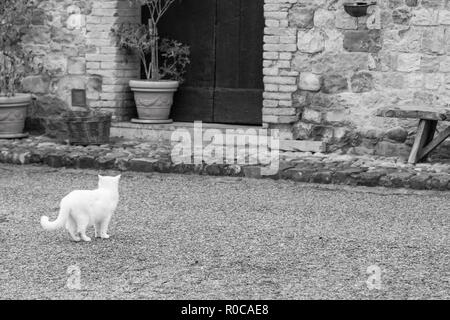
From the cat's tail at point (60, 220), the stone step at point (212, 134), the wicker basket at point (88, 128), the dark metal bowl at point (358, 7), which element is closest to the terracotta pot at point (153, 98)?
the stone step at point (212, 134)

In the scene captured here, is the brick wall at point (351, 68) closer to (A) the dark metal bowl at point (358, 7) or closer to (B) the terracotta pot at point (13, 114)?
(A) the dark metal bowl at point (358, 7)

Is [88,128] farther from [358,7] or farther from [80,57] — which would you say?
[358,7]

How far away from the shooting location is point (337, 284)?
5266 mm

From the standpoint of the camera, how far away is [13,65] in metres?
10.8

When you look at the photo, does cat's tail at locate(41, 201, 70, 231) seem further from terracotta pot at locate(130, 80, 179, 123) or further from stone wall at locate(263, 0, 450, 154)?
terracotta pot at locate(130, 80, 179, 123)

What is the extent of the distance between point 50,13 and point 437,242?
5.94 m

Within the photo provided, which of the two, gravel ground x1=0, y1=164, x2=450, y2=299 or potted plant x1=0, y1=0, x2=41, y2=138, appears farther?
potted plant x1=0, y1=0, x2=41, y2=138

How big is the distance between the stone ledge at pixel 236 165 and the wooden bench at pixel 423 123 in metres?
0.15

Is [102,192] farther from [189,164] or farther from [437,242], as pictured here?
[189,164]

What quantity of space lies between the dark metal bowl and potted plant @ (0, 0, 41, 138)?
3.56 m

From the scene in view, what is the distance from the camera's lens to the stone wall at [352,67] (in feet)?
30.5

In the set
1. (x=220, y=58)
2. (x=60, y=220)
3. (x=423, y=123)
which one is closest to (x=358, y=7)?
(x=423, y=123)

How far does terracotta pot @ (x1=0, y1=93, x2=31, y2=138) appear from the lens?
1040cm

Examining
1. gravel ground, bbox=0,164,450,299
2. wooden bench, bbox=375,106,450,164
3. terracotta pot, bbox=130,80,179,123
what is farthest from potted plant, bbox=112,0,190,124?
wooden bench, bbox=375,106,450,164
